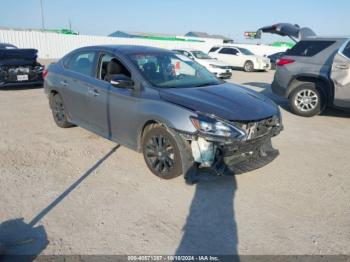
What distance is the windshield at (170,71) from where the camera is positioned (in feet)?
14.4

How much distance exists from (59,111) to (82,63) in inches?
48.8

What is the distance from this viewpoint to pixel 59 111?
5988 mm

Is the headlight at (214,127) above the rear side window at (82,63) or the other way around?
the other way around

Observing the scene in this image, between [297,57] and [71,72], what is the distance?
18.0ft

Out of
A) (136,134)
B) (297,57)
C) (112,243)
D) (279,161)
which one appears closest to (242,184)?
(279,161)

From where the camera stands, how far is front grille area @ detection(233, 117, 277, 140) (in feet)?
12.2

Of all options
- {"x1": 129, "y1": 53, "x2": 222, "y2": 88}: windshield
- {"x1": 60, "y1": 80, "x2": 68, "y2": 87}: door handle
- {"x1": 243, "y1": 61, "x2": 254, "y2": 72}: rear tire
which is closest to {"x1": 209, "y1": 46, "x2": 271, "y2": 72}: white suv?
{"x1": 243, "y1": 61, "x2": 254, "y2": 72}: rear tire

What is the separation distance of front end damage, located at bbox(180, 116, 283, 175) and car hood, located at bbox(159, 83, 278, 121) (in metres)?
0.13

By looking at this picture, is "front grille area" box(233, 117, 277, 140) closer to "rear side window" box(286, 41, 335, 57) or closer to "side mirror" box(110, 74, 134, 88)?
"side mirror" box(110, 74, 134, 88)

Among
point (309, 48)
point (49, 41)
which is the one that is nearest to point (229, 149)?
point (309, 48)

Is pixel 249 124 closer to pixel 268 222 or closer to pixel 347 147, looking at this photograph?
pixel 268 222

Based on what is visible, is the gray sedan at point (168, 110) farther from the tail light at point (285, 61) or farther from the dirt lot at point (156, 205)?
the tail light at point (285, 61)

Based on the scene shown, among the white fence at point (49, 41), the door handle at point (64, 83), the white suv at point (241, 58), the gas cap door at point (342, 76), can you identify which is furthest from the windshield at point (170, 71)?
the white fence at point (49, 41)

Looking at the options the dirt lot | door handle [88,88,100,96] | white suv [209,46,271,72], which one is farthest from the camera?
white suv [209,46,271,72]
